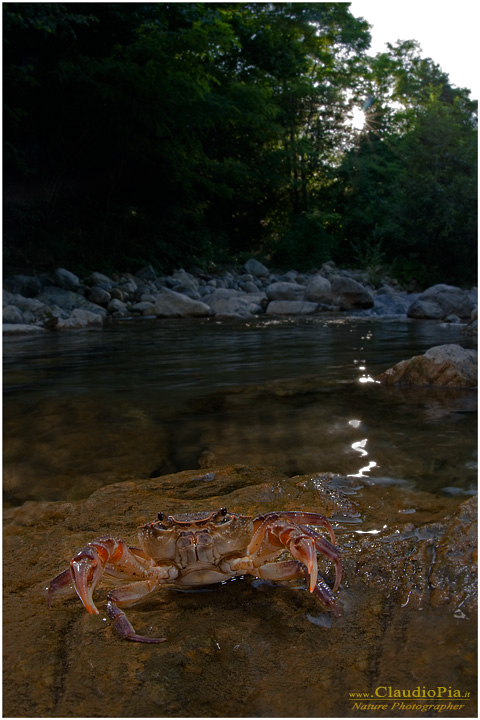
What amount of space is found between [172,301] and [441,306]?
796 cm

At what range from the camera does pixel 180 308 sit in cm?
1642

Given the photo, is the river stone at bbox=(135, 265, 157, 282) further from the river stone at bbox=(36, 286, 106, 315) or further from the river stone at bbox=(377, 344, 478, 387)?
the river stone at bbox=(377, 344, 478, 387)

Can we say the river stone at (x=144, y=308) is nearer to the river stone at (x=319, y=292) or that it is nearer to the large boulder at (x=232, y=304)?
the large boulder at (x=232, y=304)

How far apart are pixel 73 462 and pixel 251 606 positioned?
87.1 inches

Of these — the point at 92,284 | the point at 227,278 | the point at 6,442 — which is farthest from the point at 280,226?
the point at 6,442

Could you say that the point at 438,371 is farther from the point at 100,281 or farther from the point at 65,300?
the point at 100,281

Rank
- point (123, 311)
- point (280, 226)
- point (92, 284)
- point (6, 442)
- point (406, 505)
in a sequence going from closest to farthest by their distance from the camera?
1. point (406, 505)
2. point (6, 442)
3. point (123, 311)
4. point (92, 284)
5. point (280, 226)

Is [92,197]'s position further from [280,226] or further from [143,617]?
[143,617]

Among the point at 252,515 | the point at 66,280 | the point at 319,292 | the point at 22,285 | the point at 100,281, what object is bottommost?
the point at 252,515

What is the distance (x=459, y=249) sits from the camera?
2428 centimetres

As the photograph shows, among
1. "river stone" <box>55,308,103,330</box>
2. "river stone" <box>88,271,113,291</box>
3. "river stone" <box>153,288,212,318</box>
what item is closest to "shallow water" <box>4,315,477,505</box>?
"river stone" <box>55,308,103,330</box>

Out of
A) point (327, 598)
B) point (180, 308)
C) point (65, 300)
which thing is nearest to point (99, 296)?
point (65, 300)

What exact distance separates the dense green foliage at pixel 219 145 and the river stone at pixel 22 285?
1.69 m

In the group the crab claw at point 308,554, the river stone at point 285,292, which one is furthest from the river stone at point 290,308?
the crab claw at point 308,554
